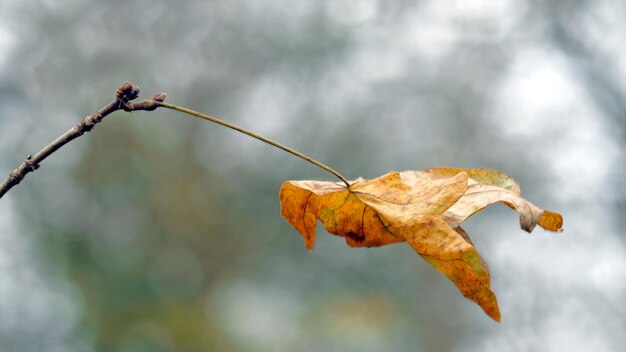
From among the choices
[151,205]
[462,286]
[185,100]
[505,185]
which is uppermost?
[185,100]

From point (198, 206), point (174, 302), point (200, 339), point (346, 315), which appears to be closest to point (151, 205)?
point (198, 206)

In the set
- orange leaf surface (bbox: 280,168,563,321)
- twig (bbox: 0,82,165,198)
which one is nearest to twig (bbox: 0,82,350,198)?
twig (bbox: 0,82,165,198)

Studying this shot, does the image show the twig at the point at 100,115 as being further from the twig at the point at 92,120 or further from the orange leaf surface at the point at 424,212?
the orange leaf surface at the point at 424,212

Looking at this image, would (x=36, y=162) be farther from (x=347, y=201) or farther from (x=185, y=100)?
(x=185, y=100)

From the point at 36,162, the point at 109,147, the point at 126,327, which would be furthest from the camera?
the point at 109,147

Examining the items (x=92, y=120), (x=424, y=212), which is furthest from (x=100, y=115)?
(x=424, y=212)

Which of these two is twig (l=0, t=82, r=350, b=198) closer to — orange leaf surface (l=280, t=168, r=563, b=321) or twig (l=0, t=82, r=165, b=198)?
twig (l=0, t=82, r=165, b=198)

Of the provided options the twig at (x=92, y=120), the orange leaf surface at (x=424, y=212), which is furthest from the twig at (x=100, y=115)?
the orange leaf surface at (x=424, y=212)

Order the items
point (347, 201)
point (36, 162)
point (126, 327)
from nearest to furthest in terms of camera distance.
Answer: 1. point (36, 162)
2. point (347, 201)
3. point (126, 327)

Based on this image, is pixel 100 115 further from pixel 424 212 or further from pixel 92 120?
pixel 424 212
